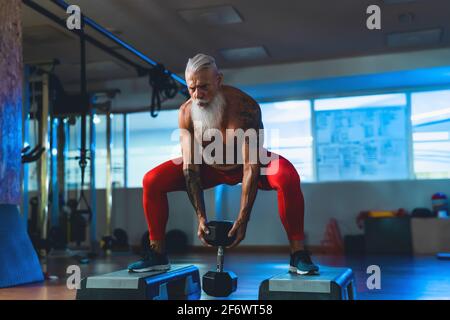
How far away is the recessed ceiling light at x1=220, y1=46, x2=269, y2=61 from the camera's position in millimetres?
6035

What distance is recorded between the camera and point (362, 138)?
22.9ft

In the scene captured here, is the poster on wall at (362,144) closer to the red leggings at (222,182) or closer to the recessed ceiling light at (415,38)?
the recessed ceiling light at (415,38)

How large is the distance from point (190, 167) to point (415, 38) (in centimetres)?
435

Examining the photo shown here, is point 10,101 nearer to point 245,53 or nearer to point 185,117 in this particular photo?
point 185,117

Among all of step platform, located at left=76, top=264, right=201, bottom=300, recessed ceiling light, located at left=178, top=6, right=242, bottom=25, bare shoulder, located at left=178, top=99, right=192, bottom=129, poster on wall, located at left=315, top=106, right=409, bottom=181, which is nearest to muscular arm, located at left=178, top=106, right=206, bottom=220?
bare shoulder, located at left=178, top=99, right=192, bottom=129

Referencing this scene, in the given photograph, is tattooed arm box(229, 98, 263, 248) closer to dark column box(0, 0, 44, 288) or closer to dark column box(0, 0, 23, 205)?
dark column box(0, 0, 44, 288)

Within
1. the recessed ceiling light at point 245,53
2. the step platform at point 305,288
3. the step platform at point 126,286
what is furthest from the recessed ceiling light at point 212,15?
the step platform at point 305,288

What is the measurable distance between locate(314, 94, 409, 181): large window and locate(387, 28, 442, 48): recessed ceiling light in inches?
48.0

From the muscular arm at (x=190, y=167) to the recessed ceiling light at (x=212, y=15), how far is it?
2.90m

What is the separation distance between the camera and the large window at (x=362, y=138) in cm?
688

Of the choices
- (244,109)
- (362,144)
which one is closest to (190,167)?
(244,109)

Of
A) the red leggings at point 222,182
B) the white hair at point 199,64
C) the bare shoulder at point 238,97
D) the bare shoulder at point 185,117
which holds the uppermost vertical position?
the white hair at point 199,64
